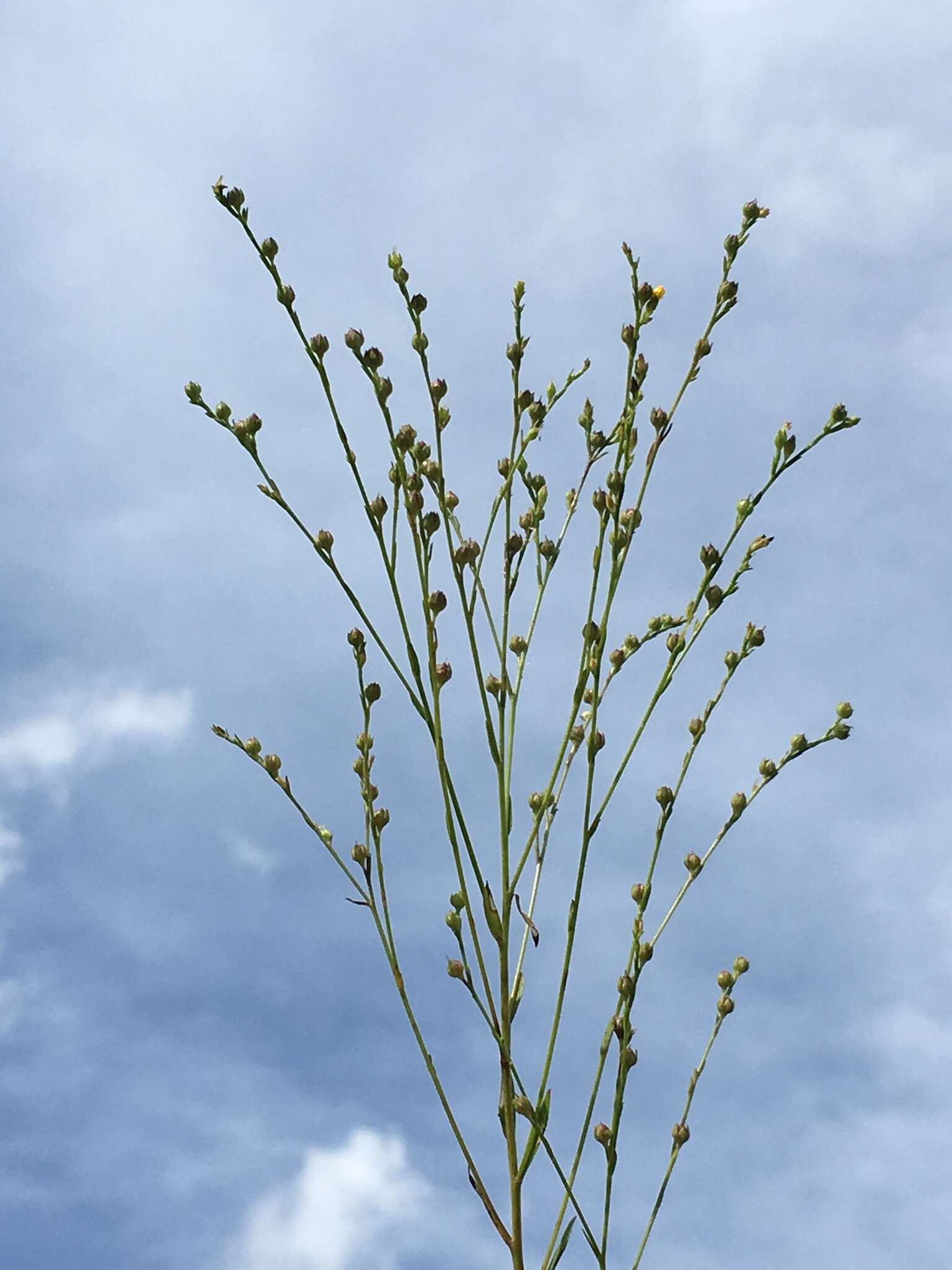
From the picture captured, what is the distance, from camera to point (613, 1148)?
169 cm

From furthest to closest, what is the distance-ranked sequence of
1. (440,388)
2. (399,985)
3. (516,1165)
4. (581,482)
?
(581,482)
(440,388)
(399,985)
(516,1165)

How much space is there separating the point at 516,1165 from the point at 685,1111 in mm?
296

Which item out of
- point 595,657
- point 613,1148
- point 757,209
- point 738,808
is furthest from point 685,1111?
point 757,209

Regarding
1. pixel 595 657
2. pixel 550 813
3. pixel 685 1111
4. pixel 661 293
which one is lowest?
pixel 685 1111

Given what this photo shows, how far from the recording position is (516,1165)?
1659 millimetres

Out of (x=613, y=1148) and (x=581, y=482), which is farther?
(x=581, y=482)

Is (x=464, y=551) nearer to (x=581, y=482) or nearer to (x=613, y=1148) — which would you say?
(x=581, y=482)

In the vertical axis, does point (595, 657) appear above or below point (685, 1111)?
above

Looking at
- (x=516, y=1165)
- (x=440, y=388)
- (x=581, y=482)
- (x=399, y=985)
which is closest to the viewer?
(x=516, y=1165)

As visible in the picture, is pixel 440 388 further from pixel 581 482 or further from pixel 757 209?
pixel 757 209

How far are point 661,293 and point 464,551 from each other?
1.77 ft

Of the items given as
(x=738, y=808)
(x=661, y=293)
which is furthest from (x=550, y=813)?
(x=661, y=293)

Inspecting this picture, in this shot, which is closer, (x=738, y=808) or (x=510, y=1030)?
(x=510, y=1030)

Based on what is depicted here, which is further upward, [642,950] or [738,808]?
[738,808]
